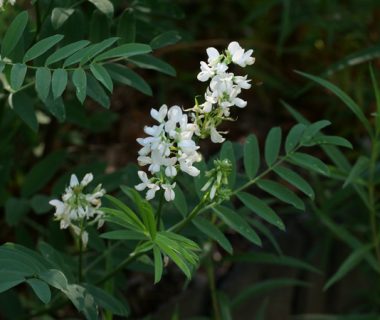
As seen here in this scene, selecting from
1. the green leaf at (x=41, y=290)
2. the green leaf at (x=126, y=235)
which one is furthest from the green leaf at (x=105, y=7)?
the green leaf at (x=41, y=290)

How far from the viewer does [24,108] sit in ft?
5.69

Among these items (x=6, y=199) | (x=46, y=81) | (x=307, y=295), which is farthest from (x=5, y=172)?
(x=307, y=295)

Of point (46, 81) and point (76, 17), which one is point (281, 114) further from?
point (46, 81)

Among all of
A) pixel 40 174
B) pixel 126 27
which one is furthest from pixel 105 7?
pixel 40 174

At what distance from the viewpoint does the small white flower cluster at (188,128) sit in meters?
1.32

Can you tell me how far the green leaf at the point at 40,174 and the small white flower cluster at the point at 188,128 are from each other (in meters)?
0.74

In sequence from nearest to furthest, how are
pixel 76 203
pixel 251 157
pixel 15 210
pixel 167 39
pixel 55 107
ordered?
pixel 76 203 → pixel 55 107 → pixel 251 157 → pixel 167 39 → pixel 15 210

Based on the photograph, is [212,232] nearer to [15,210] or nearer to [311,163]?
[311,163]

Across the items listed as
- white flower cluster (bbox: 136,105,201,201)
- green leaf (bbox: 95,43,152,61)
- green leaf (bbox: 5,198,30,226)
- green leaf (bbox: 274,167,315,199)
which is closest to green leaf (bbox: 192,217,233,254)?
green leaf (bbox: 274,167,315,199)

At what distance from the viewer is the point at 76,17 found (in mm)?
1746

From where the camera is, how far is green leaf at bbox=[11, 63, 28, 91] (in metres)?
1.44

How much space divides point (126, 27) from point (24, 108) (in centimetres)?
25

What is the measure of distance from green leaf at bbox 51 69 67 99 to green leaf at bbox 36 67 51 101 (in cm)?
1

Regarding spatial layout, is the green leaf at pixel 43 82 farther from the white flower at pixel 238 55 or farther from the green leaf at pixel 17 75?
the white flower at pixel 238 55
